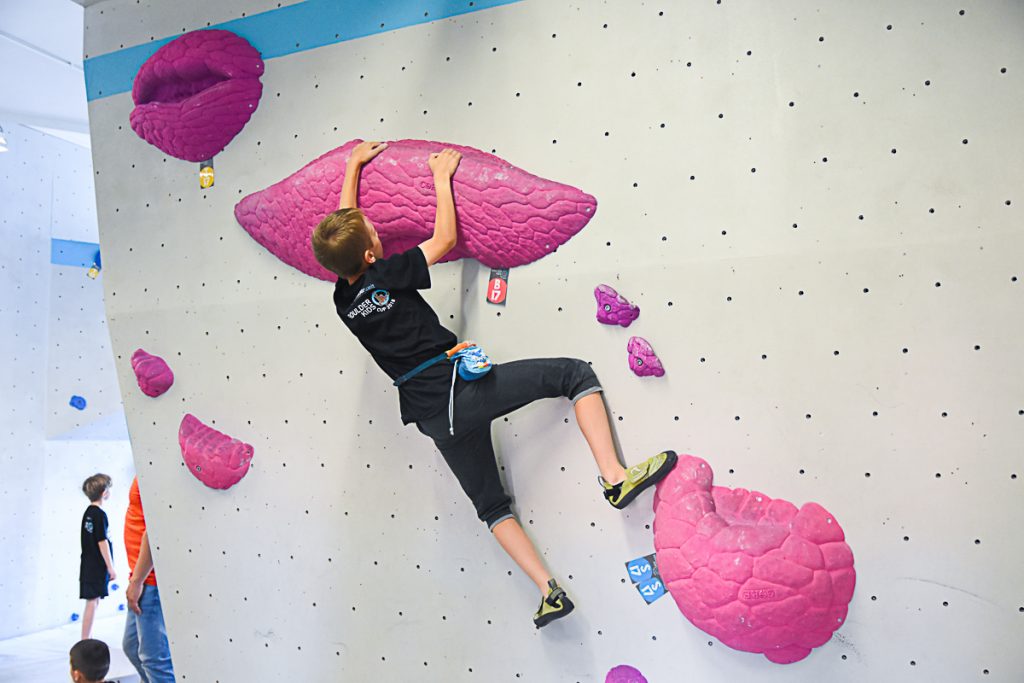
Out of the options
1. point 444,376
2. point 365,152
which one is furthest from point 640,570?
point 365,152

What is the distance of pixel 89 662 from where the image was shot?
2602 millimetres

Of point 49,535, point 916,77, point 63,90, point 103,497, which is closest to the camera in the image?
point 916,77

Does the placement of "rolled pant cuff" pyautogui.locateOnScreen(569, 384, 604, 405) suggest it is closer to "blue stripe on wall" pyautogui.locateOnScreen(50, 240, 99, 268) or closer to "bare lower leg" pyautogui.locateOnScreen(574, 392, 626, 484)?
"bare lower leg" pyautogui.locateOnScreen(574, 392, 626, 484)

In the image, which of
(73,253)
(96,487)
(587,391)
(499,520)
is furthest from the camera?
(73,253)

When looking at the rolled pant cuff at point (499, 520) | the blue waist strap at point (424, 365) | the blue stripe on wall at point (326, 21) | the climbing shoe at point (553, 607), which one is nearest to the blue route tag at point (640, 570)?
the climbing shoe at point (553, 607)

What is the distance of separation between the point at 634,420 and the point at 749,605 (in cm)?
Answer: 53

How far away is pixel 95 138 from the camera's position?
9.59 ft

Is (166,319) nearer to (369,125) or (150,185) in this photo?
(150,185)

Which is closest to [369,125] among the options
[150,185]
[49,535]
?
[150,185]

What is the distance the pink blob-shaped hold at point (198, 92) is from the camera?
2.61 m

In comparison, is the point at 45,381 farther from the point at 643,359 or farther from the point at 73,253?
the point at 643,359

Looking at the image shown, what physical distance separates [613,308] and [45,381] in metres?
4.69

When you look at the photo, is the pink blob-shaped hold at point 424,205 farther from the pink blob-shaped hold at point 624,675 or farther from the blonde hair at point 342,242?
the pink blob-shaped hold at point 624,675

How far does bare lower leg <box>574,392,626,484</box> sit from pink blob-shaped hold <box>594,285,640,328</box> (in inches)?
7.7
